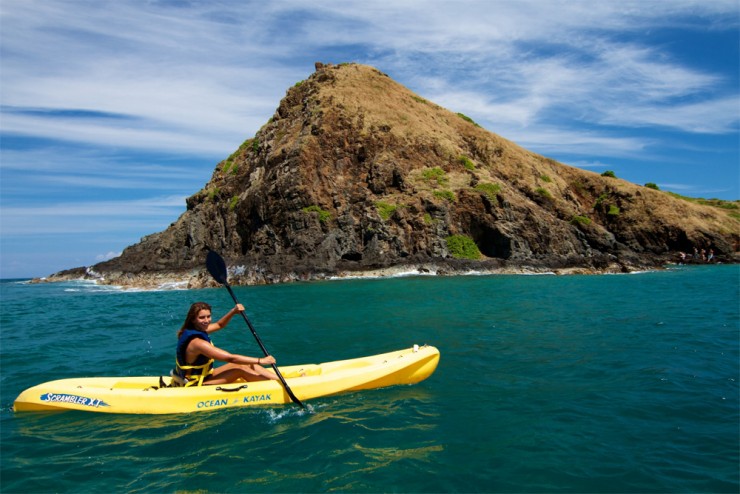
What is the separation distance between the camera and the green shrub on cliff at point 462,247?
146 ft

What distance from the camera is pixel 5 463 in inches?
233

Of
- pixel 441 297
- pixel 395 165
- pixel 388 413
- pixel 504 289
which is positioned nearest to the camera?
pixel 388 413

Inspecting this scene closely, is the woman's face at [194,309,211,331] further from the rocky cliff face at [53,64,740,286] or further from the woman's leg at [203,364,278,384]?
the rocky cliff face at [53,64,740,286]

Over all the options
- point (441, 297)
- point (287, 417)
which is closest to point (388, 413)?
point (287, 417)

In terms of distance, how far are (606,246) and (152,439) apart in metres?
49.3

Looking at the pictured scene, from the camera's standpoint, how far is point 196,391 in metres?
7.55

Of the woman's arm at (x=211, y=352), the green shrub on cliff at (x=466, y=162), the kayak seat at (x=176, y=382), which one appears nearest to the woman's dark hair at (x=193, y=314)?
the woman's arm at (x=211, y=352)

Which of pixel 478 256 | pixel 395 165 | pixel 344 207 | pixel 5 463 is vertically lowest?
pixel 5 463

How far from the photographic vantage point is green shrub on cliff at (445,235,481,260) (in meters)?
44.4

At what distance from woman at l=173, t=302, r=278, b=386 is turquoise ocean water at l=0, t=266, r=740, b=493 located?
2.41 feet

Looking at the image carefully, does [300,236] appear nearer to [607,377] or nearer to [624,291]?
[624,291]

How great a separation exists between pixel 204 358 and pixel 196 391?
0.55 metres

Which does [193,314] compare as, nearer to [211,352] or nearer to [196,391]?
[211,352]

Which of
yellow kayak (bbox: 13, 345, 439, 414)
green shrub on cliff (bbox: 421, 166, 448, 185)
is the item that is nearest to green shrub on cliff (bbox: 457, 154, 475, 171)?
green shrub on cliff (bbox: 421, 166, 448, 185)
